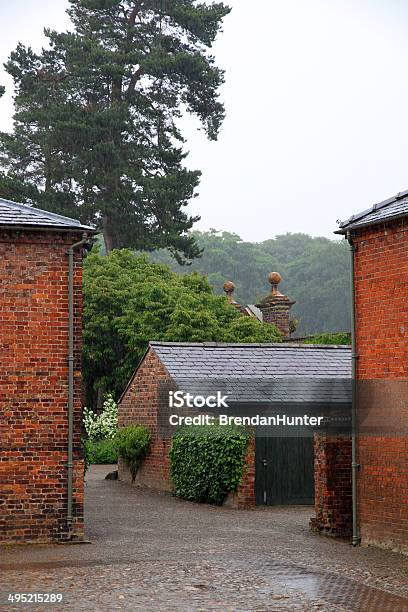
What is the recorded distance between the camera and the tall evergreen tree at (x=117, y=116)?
173 ft

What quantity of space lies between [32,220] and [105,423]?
21.5 m

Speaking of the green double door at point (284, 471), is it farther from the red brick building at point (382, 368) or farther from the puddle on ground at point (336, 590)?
the puddle on ground at point (336, 590)

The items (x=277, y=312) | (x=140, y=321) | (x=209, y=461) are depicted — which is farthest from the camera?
(x=277, y=312)

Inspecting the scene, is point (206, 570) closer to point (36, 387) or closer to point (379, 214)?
point (36, 387)

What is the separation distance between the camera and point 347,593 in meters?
12.0

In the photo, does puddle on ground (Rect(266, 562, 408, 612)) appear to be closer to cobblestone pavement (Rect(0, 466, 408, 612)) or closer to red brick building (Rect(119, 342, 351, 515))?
cobblestone pavement (Rect(0, 466, 408, 612))

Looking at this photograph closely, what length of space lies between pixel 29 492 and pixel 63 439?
946 mm

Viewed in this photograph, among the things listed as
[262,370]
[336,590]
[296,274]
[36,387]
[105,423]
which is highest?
[296,274]

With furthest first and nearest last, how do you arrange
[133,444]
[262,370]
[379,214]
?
[133,444] < [262,370] < [379,214]

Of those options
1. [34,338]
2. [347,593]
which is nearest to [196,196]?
[34,338]

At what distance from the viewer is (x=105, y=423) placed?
36781 millimetres

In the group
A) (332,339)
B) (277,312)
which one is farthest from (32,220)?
(277,312)

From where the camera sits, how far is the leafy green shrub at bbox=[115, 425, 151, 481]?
1074 inches

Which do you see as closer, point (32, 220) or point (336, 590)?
point (336, 590)
